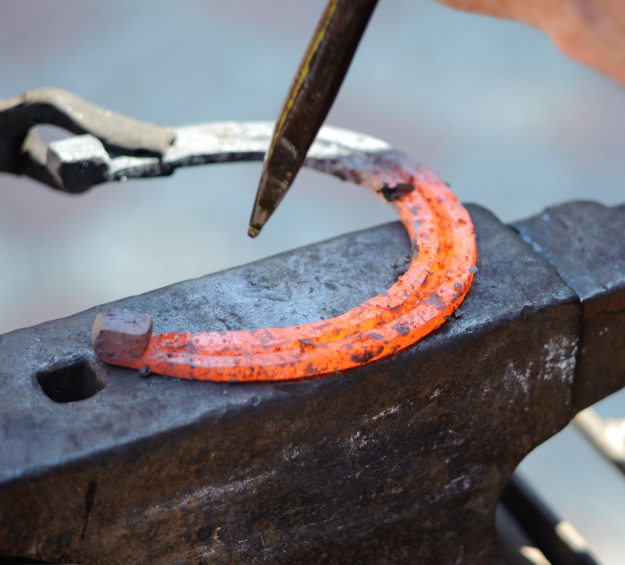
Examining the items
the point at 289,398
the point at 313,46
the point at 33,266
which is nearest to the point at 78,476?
the point at 289,398

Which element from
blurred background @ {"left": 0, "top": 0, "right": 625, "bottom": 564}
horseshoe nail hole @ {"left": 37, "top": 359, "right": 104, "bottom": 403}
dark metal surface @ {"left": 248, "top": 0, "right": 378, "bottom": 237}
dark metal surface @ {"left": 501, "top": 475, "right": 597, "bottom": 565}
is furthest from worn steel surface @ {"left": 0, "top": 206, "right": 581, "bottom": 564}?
blurred background @ {"left": 0, "top": 0, "right": 625, "bottom": 564}

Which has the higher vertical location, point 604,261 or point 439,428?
point 604,261

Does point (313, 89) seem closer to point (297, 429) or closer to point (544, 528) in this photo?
point (297, 429)

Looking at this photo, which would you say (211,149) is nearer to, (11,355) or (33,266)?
(11,355)

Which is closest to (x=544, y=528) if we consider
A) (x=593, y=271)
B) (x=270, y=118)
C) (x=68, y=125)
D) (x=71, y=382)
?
(x=593, y=271)

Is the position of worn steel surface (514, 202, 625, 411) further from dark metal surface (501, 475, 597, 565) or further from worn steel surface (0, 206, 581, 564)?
dark metal surface (501, 475, 597, 565)

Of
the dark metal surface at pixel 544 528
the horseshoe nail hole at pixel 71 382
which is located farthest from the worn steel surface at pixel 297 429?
the dark metal surface at pixel 544 528
